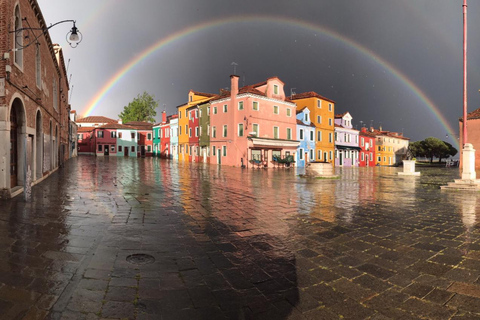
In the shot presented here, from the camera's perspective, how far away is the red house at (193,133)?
44.0 metres

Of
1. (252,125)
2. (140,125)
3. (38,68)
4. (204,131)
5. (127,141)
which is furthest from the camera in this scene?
(140,125)

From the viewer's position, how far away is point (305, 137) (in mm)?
42125

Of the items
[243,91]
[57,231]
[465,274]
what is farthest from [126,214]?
[243,91]

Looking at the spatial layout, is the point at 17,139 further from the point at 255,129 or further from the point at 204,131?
the point at 204,131

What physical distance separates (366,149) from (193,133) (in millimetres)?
34979

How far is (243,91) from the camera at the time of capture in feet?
115

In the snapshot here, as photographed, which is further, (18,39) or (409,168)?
(409,168)

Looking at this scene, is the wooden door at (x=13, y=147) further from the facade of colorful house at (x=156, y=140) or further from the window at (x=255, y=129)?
the facade of colorful house at (x=156, y=140)

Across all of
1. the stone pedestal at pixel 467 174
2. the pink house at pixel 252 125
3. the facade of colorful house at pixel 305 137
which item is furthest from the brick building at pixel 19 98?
the facade of colorful house at pixel 305 137

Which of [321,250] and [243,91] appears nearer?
[321,250]

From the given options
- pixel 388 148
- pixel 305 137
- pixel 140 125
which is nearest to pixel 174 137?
pixel 140 125

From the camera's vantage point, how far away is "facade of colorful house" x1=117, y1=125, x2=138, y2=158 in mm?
61497

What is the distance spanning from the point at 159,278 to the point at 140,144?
2515 inches

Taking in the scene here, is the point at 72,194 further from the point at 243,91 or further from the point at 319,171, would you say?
the point at 243,91
